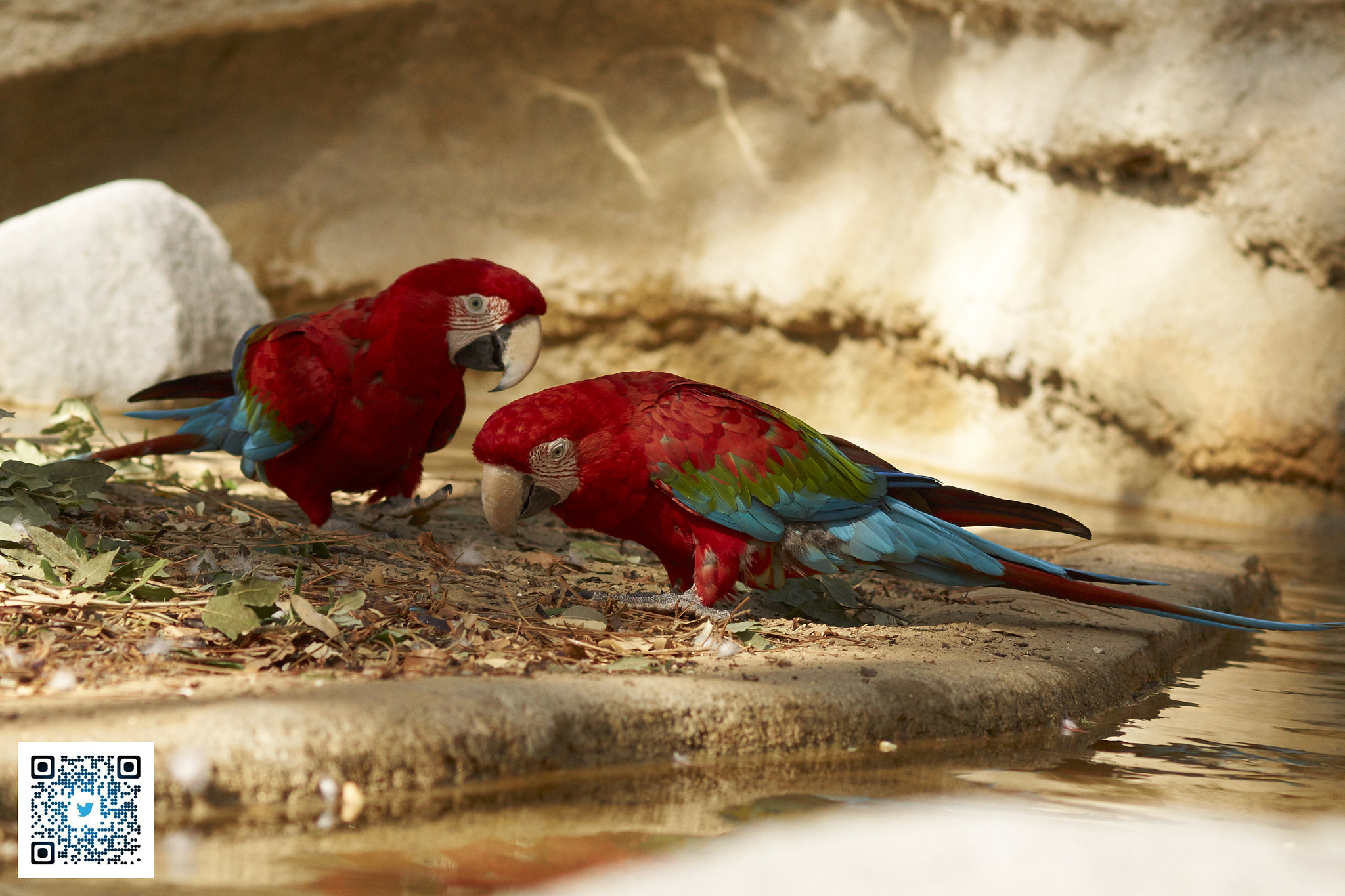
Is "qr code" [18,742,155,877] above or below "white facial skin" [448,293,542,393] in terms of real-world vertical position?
below

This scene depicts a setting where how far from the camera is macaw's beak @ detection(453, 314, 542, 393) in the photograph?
2.63 metres

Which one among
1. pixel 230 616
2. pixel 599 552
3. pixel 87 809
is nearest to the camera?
pixel 87 809

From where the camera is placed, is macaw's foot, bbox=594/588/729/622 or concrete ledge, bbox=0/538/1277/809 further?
macaw's foot, bbox=594/588/729/622

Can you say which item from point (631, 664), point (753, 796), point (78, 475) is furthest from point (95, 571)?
point (753, 796)

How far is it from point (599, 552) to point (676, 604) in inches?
25.2

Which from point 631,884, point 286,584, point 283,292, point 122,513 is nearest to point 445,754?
point 631,884

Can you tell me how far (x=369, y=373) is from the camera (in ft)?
8.82

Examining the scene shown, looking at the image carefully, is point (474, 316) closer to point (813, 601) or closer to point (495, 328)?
point (495, 328)

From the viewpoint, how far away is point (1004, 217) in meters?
6.41

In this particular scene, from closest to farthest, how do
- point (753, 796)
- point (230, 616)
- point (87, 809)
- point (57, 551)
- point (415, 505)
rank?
point (87, 809) → point (753, 796) → point (230, 616) → point (57, 551) → point (415, 505)

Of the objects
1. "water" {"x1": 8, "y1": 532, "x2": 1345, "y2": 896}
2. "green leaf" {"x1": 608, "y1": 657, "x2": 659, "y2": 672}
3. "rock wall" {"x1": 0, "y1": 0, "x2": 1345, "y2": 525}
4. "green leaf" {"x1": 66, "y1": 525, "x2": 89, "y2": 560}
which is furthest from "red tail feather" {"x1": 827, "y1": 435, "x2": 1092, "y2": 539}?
"rock wall" {"x1": 0, "y1": 0, "x2": 1345, "y2": 525}

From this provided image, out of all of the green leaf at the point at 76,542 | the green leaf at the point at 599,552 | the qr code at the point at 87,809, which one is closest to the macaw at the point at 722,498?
the green leaf at the point at 599,552

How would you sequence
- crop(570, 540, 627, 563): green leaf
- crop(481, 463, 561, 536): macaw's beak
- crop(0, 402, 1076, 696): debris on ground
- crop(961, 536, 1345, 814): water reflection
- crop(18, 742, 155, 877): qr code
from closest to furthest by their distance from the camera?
crop(18, 742, 155, 877): qr code, crop(961, 536, 1345, 814): water reflection, crop(0, 402, 1076, 696): debris on ground, crop(481, 463, 561, 536): macaw's beak, crop(570, 540, 627, 563): green leaf

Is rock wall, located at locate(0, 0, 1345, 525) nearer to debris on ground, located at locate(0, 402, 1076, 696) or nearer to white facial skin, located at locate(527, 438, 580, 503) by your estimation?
debris on ground, located at locate(0, 402, 1076, 696)
